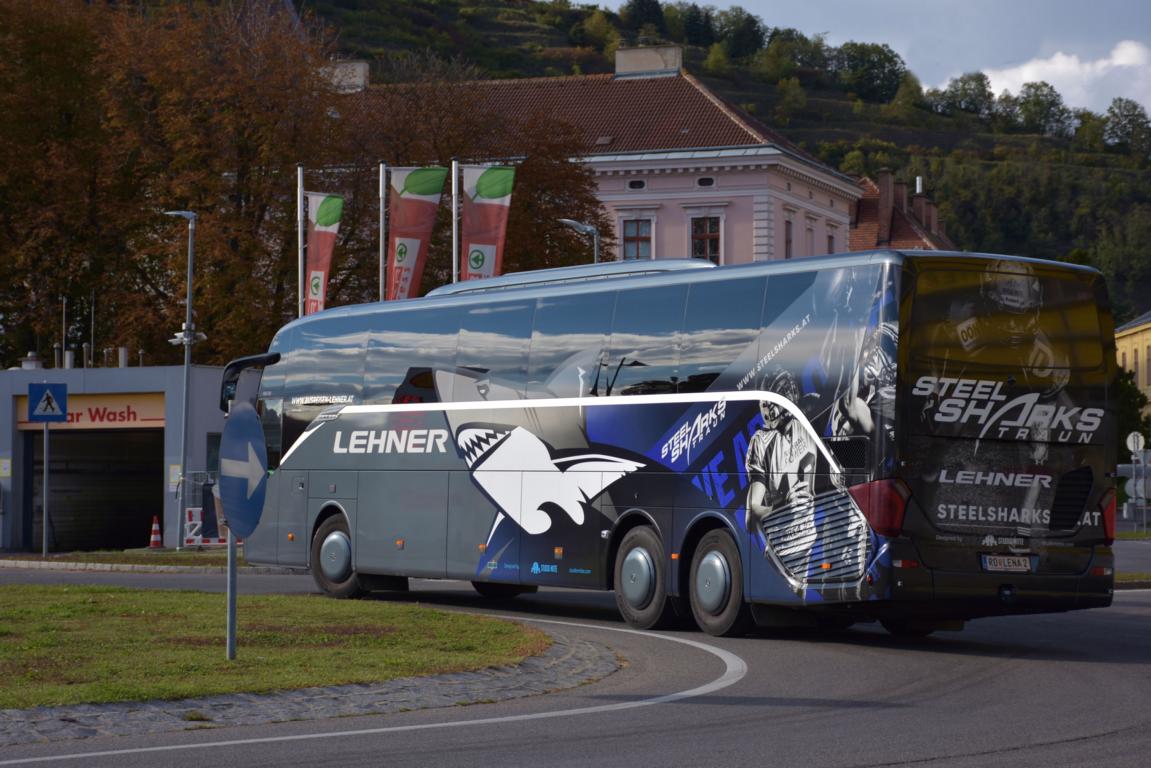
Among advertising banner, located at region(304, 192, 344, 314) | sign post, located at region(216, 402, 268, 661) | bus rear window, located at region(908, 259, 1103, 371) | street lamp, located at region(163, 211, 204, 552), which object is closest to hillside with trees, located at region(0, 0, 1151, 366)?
street lamp, located at region(163, 211, 204, 552)

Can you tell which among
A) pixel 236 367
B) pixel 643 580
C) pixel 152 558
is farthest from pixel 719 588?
pixel 152 558

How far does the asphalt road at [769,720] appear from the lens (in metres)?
10.0

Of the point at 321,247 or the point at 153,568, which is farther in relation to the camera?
the point at 321,247

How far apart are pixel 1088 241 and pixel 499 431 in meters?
163

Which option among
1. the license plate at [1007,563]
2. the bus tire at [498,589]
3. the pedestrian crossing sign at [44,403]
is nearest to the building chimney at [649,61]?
the pedestrian crossing sign at [44,403]

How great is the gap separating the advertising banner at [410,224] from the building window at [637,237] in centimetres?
3566

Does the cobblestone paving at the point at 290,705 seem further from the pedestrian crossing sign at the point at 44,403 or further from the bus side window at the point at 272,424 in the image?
the pedestrian crossing sign at the point at 44,403

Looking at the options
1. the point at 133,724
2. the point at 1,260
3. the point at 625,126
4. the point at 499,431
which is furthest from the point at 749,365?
the point at 625,126

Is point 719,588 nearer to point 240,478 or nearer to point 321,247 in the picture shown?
point 240,478

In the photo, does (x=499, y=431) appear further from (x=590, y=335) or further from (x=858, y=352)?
(x=858, y=352)

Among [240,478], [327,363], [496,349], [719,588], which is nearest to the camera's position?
[240,478]

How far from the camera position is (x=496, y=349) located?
21531 mm

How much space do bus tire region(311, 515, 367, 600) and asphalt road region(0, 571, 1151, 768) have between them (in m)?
7.22

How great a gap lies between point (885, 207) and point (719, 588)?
88124 mm
